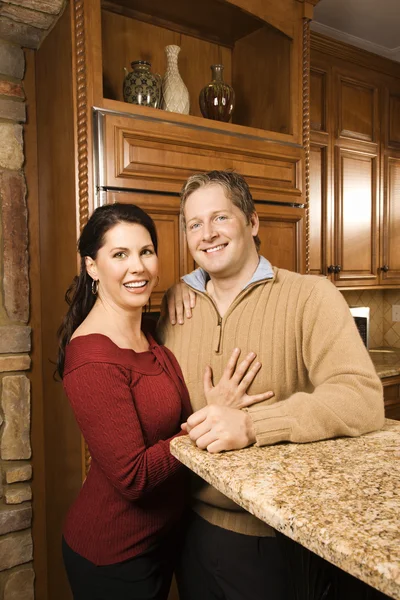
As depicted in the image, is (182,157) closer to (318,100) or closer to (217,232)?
(217,232)

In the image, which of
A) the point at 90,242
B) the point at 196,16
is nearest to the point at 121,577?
the point at 90,242

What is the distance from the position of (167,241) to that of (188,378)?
0.68 meters

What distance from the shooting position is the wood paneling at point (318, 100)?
113 inches

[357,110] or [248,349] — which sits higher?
[357,110]

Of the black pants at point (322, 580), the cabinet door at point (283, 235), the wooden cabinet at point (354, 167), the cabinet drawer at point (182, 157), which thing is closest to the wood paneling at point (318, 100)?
the wooden cabinet at point (354, 167)

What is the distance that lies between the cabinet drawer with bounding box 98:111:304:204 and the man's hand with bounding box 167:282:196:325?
0.46 metres

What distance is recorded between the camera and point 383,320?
12.7 ft

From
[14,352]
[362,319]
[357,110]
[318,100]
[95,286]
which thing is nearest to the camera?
[95,286]

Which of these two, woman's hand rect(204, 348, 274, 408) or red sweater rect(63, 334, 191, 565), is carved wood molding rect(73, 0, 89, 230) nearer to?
red sweater rect(63, 334, 191, 565)

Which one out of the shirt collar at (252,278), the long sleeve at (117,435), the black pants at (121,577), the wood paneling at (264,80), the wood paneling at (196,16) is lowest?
the black pants at (121,577)

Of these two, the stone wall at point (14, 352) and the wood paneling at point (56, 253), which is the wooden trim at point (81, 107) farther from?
the stone wall at point (14, 352)

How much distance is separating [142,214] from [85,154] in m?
0.42

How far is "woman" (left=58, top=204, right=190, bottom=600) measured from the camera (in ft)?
4.00

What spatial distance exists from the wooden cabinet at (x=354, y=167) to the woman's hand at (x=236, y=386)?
168 cm
